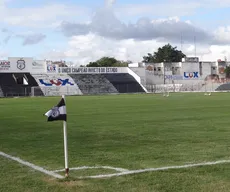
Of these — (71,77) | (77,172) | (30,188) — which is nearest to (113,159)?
(77,172)

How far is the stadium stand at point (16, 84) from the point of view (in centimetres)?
8759

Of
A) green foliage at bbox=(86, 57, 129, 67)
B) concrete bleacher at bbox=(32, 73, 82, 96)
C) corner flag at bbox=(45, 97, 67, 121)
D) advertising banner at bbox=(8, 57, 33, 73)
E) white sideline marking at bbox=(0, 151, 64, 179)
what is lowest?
white sideline marking at bbox=(0, 151, 64, 179)

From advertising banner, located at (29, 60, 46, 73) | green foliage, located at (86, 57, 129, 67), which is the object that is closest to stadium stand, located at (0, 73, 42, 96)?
advertising banner, located at (29, 60, 46, 73)

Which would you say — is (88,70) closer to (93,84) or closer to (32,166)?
(93,84)

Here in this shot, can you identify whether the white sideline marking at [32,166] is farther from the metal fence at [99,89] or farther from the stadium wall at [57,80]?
the stadium wall at [57,80]

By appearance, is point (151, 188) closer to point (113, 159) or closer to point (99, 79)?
point (113, 159)

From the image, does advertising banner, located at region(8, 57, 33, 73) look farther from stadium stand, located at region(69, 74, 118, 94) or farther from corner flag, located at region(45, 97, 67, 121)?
corner flag, located at region(45, 97, 67, 121)

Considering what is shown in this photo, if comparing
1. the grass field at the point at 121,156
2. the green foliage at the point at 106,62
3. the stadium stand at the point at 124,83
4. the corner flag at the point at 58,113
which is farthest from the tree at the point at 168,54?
the corner flag at the point at 58,113

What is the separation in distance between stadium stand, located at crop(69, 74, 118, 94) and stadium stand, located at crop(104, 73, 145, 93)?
54.2 inches

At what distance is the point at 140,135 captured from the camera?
15.1m

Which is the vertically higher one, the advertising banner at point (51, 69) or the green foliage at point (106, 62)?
the green foliage at point (106, 62)

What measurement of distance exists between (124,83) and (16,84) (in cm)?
2571

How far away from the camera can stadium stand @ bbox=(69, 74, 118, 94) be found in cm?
9888

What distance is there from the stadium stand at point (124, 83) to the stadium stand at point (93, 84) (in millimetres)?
1377
